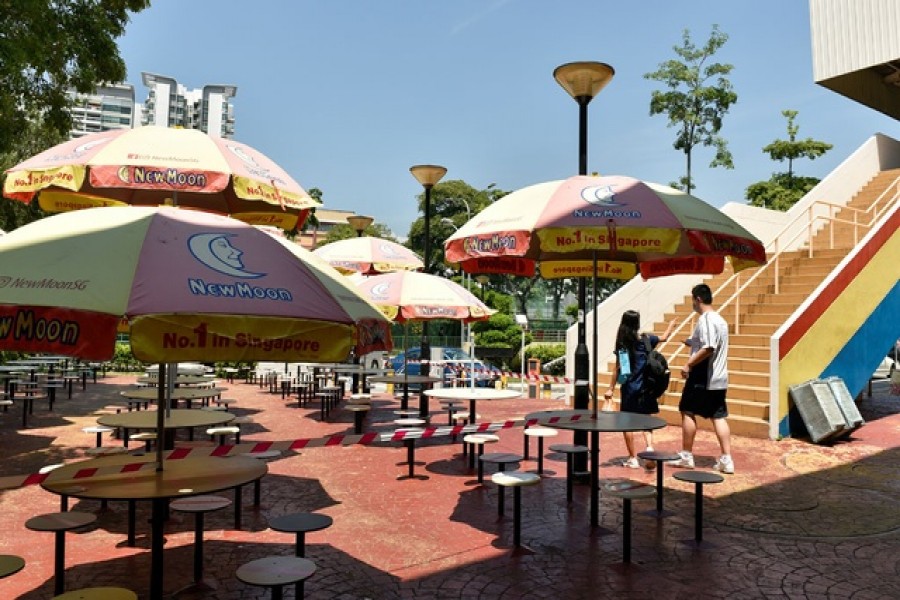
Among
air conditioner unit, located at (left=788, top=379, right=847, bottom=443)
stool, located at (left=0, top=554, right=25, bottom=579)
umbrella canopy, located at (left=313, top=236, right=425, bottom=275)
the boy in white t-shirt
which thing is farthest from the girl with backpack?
stool, located at (left=0, top=554, right=25, bottom=579)

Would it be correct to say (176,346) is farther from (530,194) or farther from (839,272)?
(839,272)

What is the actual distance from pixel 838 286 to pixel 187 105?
19884cm

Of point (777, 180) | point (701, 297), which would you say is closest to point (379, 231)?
point (777, 180)

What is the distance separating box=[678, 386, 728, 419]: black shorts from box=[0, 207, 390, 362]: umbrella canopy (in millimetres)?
5499

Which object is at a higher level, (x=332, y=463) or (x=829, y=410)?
(x=829, y=410)

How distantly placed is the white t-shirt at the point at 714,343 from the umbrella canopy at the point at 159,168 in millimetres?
5101

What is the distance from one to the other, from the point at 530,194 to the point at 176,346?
3.81 m

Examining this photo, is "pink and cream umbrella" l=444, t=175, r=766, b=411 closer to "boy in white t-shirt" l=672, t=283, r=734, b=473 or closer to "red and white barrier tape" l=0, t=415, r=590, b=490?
"boy in white t-shirt" l=672, t=283, r=734, b=473

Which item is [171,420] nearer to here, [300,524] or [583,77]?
[300,524]

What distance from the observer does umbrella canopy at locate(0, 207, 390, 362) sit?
2.98m

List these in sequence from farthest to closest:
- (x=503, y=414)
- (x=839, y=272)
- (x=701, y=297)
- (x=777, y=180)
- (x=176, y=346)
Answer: (x=777, y=180) → (x=503, y=414) → (x=839, y=272) → (x=701, y=297) → (x=176, y=346)

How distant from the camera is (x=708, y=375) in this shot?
7.91 m

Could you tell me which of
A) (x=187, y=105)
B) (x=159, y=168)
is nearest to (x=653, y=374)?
(x=159, y=168)

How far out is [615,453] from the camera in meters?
9.37
